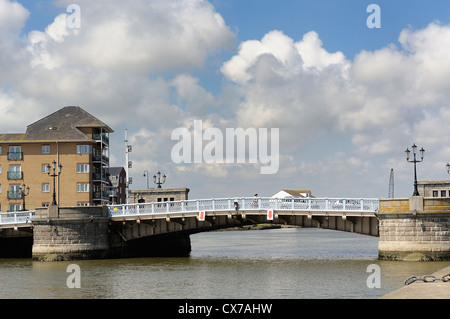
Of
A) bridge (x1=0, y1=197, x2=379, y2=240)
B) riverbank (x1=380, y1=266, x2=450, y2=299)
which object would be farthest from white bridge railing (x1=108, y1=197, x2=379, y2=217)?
riverbank (x1=380, y1=266, x2=450, y2=299)

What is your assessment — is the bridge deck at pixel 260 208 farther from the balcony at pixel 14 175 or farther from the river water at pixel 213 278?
the balcony at pixel 14 175

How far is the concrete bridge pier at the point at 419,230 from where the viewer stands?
1581 inches

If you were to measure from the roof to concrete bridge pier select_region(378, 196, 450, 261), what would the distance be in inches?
1568

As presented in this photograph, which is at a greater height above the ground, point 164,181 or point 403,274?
point 164,181

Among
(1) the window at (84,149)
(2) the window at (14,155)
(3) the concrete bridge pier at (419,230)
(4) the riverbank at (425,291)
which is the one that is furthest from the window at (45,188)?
(4) the riverbank at (425,291)

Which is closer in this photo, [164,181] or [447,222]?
[447,222]

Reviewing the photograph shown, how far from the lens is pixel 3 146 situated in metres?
72.2

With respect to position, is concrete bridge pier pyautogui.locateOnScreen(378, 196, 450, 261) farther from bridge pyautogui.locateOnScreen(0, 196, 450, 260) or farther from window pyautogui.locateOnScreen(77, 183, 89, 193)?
window pyautogui.locateOnScreen(77, 183, 89, 193)

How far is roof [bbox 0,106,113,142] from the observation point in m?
71.9

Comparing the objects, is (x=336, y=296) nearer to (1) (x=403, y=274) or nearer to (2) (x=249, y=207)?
(1) (x=403, y=274)

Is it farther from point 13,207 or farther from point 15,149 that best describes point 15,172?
point 13,207
